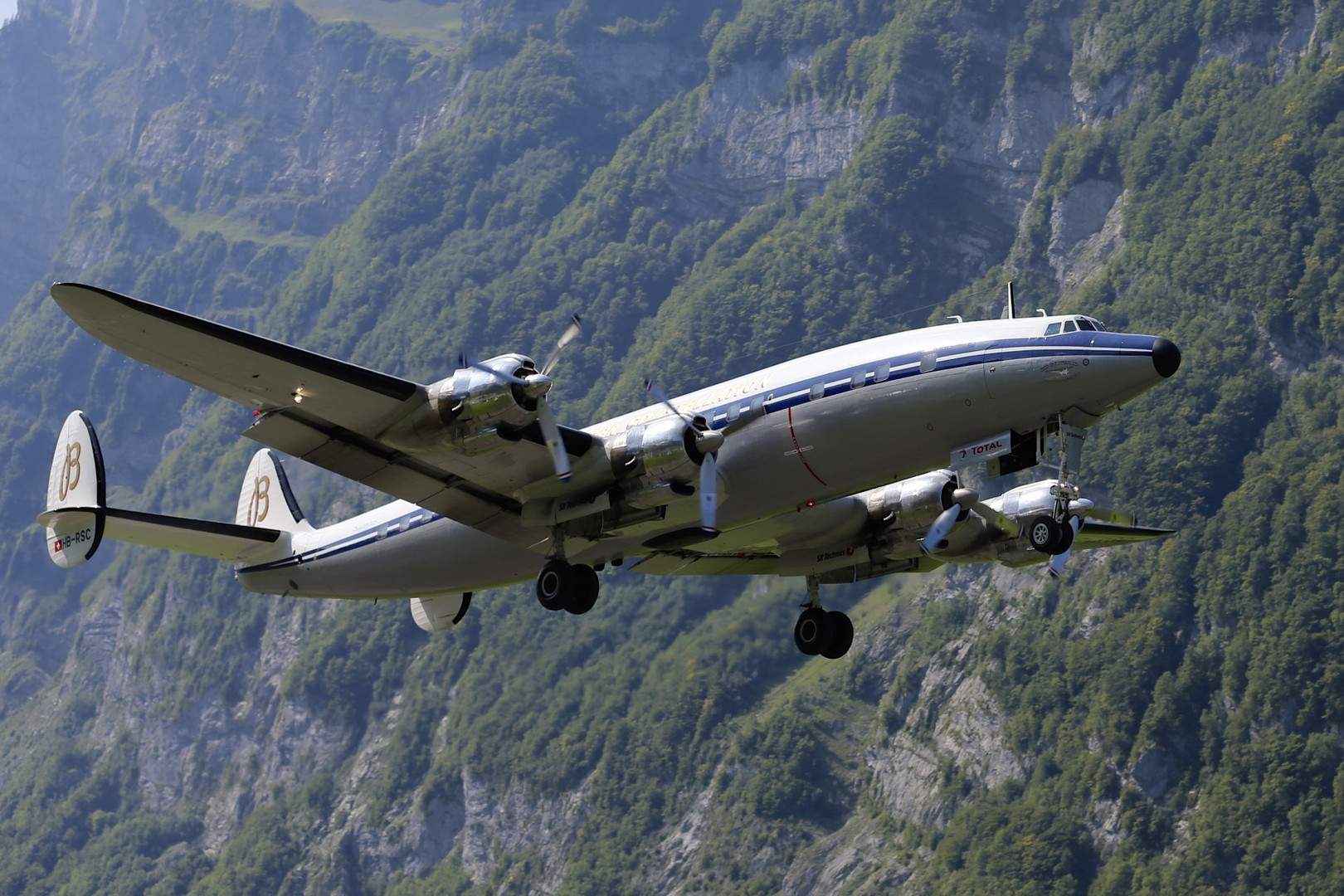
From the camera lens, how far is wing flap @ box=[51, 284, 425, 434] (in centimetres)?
2820

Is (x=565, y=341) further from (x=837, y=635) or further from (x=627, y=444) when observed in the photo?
(x=837, y=635)

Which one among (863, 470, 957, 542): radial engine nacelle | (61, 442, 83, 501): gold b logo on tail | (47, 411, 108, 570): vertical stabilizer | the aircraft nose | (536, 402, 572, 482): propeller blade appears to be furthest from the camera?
(863, 470, 957, 542): radial engine nacelle

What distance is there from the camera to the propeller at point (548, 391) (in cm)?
3003

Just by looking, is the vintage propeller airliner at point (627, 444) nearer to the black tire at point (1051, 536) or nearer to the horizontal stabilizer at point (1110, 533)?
the black tire at point (1051, 536)

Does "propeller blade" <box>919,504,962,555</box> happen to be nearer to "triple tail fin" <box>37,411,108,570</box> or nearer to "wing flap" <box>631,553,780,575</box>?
"wing flap" <box>631,553,780,575</box>

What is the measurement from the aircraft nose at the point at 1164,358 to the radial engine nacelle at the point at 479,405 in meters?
10.7

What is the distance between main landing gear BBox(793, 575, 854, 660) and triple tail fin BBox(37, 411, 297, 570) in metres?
12.2

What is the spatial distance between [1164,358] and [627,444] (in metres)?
9.91

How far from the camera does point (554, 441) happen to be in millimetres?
31125

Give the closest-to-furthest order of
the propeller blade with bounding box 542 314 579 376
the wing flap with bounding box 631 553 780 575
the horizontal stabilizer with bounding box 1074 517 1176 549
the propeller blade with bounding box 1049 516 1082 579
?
1. the propeller blade with bounding box 542 314 579 376
2. the propeller blade with bounding box 1049 516 1082 579
3. the wing flap with bounding box 631 553 780 575
4. the horizontal stabilizer with bounding box 1074 517 1176 549

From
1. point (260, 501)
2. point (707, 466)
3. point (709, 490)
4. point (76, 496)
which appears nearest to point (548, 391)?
point (707, 466)

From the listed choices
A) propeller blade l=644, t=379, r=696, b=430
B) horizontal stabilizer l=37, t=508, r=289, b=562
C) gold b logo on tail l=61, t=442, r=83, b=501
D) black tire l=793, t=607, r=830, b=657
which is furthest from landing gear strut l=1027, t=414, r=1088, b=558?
gold b logo on tail l=61, t=442, r=83, b=501

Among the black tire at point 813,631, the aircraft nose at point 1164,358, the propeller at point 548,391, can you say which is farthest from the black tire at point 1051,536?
the propeller at point 548,391

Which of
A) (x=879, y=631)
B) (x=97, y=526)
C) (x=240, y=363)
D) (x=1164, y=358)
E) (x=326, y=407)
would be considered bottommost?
(x=97, y=526)
